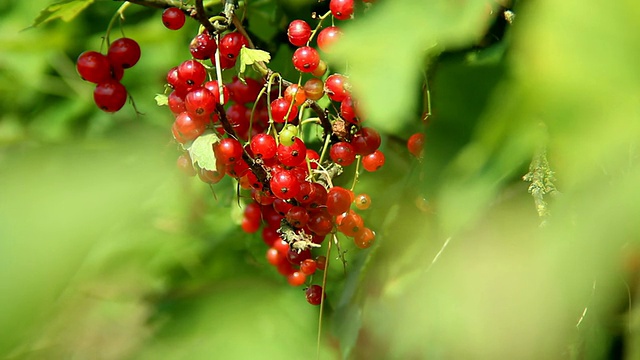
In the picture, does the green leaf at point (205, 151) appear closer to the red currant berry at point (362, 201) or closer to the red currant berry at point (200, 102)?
the red currant berry at point (200, 102)

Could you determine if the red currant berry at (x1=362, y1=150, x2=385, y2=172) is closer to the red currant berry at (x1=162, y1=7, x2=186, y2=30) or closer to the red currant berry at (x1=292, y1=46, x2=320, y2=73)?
the red currant berry at (x1=292, y1=46, x2=320, y2=73)

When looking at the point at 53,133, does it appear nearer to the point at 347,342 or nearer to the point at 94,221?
the point at 347,342

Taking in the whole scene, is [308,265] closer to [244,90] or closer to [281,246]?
[281,246]

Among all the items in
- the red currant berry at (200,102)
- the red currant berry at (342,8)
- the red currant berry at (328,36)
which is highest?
the red currant berry at (342,8)

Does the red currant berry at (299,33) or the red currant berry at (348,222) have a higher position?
the red currant berry at (299,33)

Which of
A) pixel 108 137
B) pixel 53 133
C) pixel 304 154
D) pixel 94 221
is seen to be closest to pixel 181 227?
pixel 108 137

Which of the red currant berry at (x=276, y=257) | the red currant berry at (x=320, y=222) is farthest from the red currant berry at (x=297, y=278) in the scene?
the red currant berry at (x=320, y=222)
